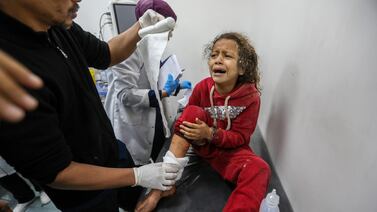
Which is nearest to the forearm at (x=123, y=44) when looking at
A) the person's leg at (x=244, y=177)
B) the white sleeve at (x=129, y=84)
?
the white sleeve at (x=129, y=84)

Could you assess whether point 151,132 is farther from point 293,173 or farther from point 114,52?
point 293,173

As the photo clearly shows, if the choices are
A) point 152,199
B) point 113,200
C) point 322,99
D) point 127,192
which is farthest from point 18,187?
point 322,99

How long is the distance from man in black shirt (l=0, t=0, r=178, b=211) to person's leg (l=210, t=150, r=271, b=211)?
0.24 m

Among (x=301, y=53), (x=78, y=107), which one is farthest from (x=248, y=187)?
(x=78, y=107)

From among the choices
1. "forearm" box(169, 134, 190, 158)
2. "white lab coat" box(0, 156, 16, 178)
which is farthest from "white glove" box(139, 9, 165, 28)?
"white lab coat" box(0, 156, 16, 178)

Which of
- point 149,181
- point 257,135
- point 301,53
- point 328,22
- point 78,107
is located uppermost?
point 328,22

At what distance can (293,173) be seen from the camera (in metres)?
0.89

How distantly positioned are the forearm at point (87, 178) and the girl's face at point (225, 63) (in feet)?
2.10

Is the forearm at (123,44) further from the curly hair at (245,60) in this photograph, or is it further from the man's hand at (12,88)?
the man's hand at (12,88)

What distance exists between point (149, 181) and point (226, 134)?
15.9 inches

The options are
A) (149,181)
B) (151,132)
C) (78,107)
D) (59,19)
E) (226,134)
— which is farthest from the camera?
(151,132)

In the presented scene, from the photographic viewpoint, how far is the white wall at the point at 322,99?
0.51 metres

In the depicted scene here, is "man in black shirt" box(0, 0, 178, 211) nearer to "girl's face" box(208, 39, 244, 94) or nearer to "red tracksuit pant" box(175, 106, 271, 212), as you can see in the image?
"red tracksuit pant" box(175, 106, 271, 212)

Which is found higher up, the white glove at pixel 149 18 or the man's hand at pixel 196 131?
the white glove at pixel 149 18
